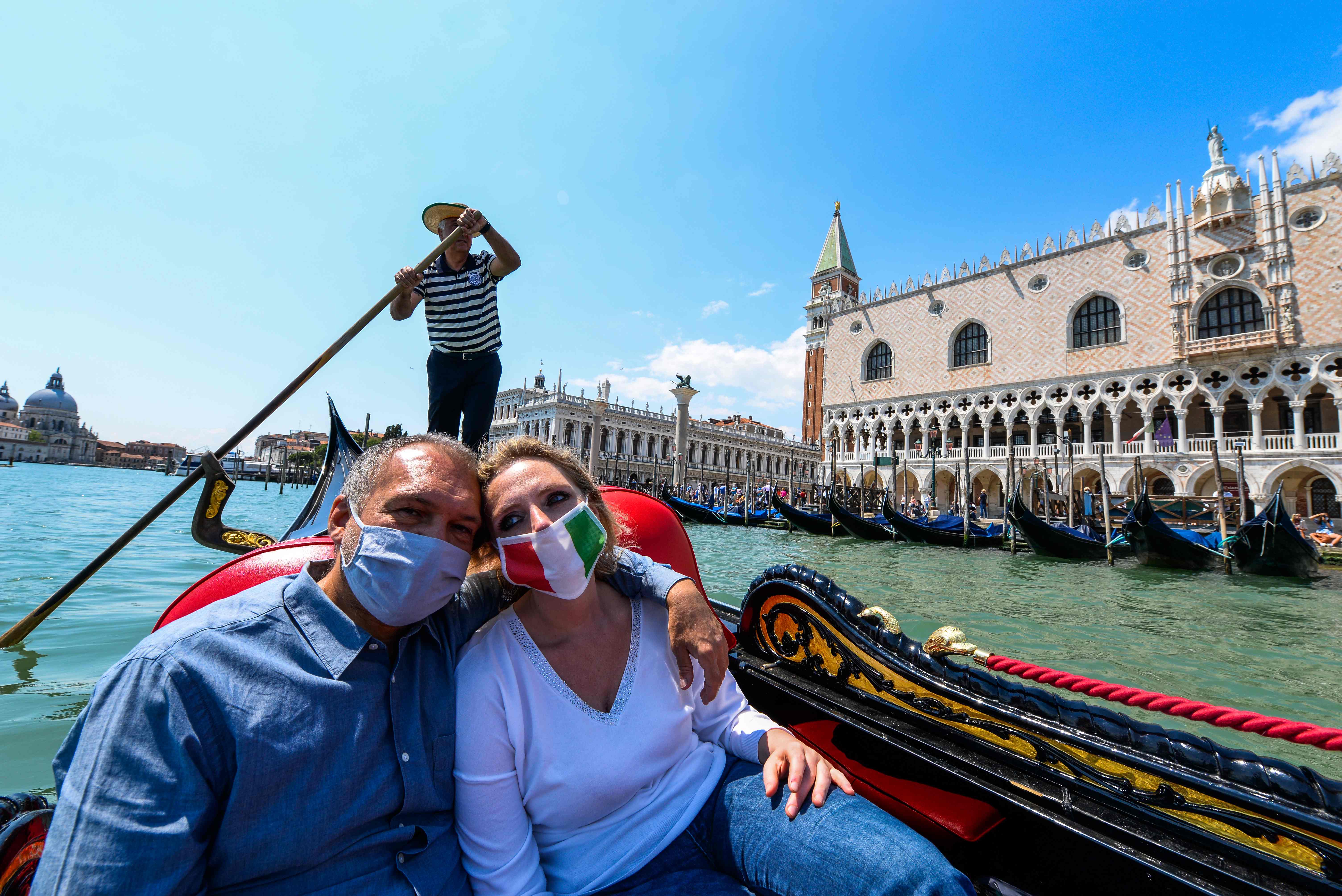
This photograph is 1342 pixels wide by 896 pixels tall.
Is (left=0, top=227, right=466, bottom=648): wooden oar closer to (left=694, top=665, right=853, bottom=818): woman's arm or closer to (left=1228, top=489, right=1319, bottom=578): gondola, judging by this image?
(left=694, top=665, right=853, bottom=818): woman's arm

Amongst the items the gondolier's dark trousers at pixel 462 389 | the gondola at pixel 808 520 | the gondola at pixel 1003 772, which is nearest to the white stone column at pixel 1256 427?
the gondola at pixel 808 520

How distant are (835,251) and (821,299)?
263 cm

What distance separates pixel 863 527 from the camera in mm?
12672

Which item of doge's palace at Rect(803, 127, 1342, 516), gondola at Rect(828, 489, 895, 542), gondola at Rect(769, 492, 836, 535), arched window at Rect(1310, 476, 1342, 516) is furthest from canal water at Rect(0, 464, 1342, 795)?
arched window at Rect(1310, 476, 1342, 516)

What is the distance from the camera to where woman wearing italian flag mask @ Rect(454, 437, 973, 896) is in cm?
70

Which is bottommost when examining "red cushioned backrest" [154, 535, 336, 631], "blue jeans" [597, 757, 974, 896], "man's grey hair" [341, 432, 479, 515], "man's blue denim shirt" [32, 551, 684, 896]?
"blue jeans" [597, 757, 974, 896]

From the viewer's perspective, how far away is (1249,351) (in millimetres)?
13133

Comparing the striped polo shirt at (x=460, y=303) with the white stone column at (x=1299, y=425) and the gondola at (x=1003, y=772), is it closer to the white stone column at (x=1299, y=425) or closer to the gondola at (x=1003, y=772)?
the gondola at (x=1003, y=772)

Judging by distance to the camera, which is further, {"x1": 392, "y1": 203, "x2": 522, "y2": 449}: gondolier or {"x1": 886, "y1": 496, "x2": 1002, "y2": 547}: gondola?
{"x1": 886, "y1": 496, "x2": 1002, "y2": 547}: gondola

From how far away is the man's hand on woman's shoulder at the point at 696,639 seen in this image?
0.84 m

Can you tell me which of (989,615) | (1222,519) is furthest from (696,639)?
(1222,519)

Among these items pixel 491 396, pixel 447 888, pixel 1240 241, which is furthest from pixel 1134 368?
pixel 447 888

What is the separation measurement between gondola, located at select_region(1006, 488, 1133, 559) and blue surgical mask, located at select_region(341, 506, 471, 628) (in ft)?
34.6

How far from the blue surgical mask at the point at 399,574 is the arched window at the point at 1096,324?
1863cm
